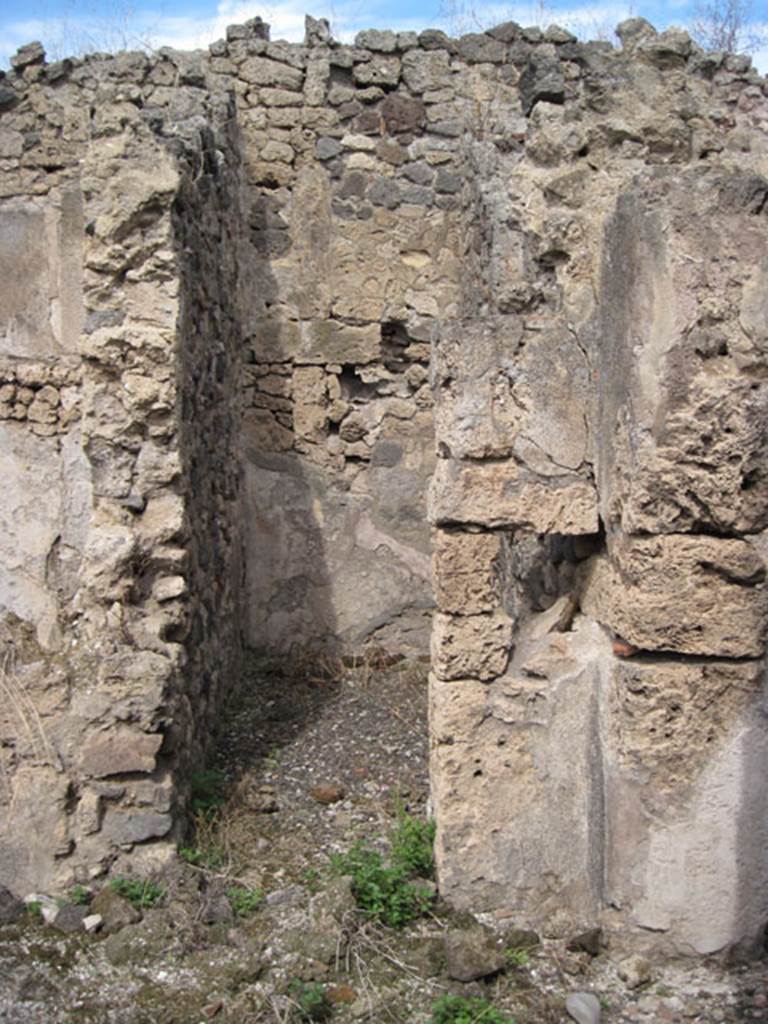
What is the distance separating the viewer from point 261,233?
6.22m

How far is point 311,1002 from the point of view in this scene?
292 cm

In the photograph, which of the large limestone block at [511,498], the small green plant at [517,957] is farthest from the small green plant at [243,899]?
the large limestone block at [511,498]

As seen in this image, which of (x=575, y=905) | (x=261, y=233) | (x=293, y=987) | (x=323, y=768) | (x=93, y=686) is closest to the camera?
(x=293, y=987)

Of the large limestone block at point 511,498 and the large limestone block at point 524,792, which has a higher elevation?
the large limestone block at point 511,498

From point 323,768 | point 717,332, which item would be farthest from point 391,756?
point 717,332

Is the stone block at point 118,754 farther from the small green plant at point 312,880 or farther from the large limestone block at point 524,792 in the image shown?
the large limestone block at point 524,792

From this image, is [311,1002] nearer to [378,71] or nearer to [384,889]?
[384,889]

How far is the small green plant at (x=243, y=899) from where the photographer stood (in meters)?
3.53

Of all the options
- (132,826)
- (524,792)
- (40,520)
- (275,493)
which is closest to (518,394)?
(524,792)

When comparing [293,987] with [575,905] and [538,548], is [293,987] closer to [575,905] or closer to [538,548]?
[575,905]

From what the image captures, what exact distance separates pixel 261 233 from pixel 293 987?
4406 mm

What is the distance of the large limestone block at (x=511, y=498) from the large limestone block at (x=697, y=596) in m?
0.25

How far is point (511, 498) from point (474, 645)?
1.55 feet

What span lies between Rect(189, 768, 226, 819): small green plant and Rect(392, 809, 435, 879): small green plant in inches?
31.1
